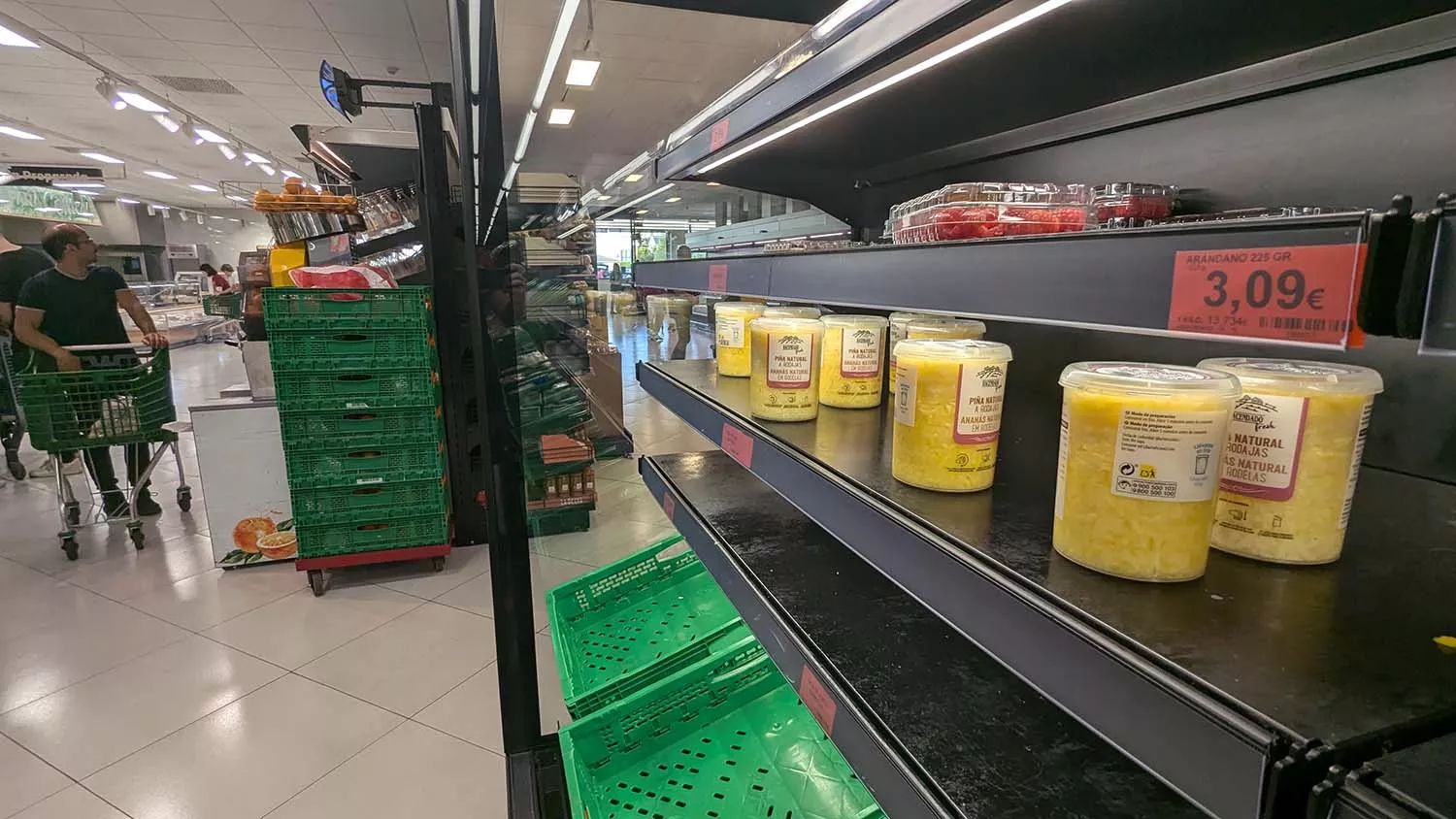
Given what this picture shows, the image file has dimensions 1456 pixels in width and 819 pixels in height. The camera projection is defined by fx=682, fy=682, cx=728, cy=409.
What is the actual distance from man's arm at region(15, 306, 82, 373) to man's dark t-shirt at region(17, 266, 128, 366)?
45mm

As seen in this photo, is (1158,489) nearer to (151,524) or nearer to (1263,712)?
(1263,712)

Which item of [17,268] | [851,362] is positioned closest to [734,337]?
[851,362]

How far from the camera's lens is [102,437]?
3461mm

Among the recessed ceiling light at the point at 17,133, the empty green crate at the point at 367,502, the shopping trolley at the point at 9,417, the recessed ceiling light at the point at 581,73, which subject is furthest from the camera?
the recessed ceiling light at the point at 17,133

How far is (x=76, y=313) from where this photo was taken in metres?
3.75

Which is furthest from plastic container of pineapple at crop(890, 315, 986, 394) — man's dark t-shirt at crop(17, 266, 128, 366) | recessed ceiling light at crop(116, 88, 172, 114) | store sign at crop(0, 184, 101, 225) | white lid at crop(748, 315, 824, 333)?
store sign at crop(0, 184, 101, 225)

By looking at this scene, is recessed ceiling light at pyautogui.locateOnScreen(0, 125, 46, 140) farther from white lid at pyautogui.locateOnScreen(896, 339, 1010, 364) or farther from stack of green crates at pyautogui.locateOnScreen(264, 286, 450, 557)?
white lid at pyautogui.locateOnScreen(896, 339, 1010, 364)

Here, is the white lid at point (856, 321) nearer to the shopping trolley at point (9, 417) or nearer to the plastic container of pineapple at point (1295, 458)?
the plastic container of pineapple at point (1295, 458)

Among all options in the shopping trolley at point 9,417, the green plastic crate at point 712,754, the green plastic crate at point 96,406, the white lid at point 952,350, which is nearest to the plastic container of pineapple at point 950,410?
the white lid at point 952,350

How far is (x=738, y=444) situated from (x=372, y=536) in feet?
8.49

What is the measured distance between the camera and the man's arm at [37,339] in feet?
11.8

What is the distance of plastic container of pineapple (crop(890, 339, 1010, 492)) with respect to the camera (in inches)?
32.7

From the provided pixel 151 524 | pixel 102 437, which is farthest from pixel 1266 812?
pixel 151 524

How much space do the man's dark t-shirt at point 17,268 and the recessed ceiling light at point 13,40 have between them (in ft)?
9.99
